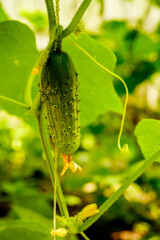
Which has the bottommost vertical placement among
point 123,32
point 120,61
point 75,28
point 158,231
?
point 158,231

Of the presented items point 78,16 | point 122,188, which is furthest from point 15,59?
point 122,188

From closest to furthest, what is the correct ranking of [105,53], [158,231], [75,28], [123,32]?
1. [75,28]
2. [105,53]
3. [158,231]
4. [123,32]

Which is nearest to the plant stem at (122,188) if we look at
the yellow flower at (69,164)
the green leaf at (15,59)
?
the yellow flower at (69,164)

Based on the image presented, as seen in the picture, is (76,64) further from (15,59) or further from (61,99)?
(61,99)

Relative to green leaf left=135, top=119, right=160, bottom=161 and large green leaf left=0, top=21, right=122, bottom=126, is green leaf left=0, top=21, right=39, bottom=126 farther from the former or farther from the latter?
green leaf left=135, top=119, right=160, bottom=161

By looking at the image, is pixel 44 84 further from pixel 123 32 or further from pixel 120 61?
pixel 123 32

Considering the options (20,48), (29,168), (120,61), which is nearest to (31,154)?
(29,168)

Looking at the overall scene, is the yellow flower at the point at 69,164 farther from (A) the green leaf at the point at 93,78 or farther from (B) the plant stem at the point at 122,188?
(A) the green leaf at the point at 93,78
